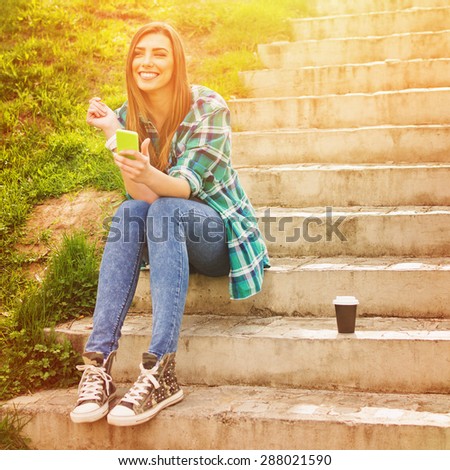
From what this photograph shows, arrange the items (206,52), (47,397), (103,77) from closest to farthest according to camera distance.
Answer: (47,397)
(103,77)
(206,52)

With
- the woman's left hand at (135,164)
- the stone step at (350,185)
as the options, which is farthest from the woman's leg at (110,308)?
the stone step at (350,185)

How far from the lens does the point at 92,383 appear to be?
269cm

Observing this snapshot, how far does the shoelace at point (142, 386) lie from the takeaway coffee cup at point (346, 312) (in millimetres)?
782

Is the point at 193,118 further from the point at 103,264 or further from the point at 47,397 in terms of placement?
the point at 47,397

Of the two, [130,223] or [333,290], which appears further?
[333,290]

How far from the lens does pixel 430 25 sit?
575cm

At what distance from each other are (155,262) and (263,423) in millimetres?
740

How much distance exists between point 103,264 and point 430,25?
409 centimetres

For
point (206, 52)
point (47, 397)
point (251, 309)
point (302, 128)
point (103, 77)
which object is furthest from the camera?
point (206, 52)

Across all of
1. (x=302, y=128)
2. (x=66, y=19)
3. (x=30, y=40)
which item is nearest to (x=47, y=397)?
(x=302, y=128)

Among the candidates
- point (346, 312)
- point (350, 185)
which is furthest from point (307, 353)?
point (350, 185)

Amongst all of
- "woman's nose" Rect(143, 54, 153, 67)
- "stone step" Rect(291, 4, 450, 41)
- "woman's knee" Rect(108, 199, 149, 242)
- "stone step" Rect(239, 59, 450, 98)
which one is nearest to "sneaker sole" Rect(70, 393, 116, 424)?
"woman's knee" Rect(108, 199, 149, 242)

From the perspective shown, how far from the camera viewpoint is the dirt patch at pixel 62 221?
3.86 m

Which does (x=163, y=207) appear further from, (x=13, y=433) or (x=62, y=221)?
(x=62, y=221)
